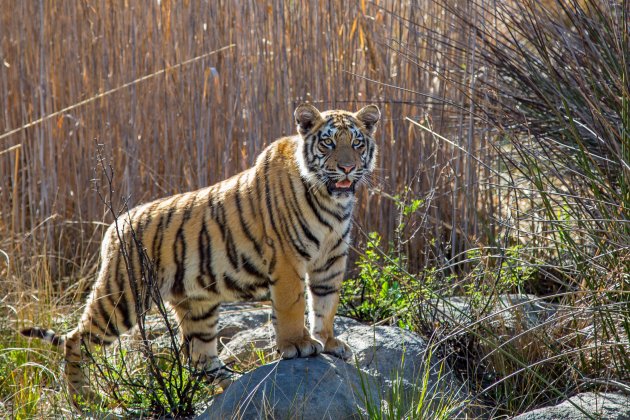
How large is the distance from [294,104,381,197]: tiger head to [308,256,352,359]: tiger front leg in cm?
37

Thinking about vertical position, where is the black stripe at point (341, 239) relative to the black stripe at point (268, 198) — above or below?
below

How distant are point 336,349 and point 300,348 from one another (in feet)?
0.74

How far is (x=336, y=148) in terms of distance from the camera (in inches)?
158

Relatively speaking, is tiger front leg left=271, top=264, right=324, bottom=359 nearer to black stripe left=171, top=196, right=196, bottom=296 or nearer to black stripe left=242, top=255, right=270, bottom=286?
black stripe left=242, top=255, right=270, bottom=286

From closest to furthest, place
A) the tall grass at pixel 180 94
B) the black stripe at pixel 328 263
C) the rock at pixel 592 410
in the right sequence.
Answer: the rock at pixel 592 410 → the black stripe at pixel 328 263 → the tall grass at pixel 180 94

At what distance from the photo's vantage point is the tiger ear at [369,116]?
417 centimetres

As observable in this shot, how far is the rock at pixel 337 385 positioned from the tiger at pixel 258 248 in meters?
0.17

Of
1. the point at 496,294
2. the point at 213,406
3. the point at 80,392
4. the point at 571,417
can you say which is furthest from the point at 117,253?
the point at 571,417

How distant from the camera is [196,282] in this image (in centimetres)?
413

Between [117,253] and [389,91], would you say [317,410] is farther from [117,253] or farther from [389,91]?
[389,91]

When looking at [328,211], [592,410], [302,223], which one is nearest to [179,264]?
[302,223]

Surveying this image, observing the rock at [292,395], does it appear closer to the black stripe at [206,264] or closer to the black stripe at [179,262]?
the black stripe at [206,264]

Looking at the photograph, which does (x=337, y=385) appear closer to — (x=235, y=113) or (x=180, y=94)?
(x=235, y=113)

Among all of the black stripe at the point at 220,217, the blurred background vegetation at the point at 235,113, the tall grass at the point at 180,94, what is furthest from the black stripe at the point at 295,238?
the tall grass at the point at 180,94
